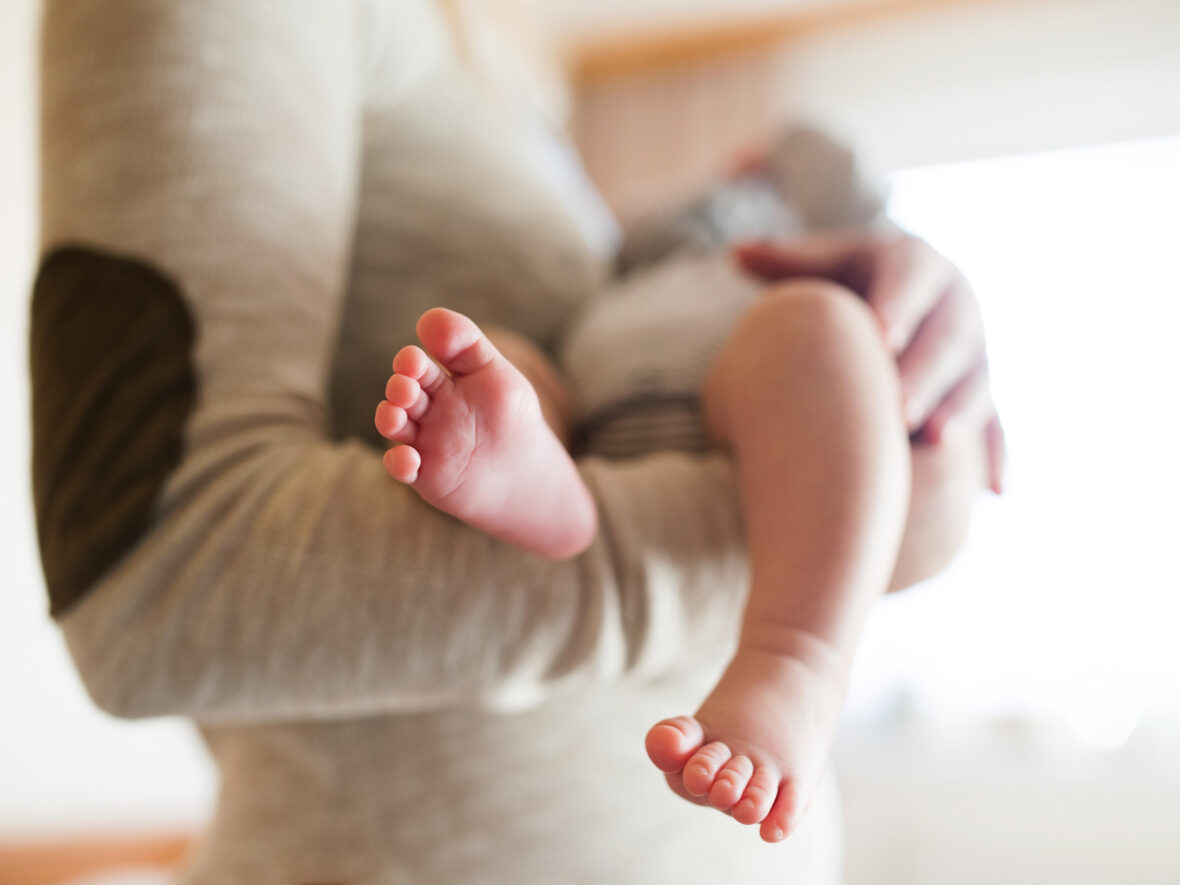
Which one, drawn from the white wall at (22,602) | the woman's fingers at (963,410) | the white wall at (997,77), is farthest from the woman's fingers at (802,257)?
the white wall at (997,77)

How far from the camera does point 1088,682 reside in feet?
7.03

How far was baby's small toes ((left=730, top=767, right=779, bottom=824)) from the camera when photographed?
0.90 ft

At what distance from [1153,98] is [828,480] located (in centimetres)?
309

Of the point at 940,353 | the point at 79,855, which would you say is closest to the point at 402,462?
the point at 940,353

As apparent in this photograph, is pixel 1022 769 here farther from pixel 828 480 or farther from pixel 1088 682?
pixel 828 480

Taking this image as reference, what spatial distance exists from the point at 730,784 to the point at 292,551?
21cm

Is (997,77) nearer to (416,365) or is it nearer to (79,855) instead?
(416,365)

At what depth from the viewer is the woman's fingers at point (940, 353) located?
0.43 m

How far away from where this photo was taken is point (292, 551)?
0.35 meters

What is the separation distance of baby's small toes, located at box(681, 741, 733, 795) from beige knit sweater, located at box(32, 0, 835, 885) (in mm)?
85

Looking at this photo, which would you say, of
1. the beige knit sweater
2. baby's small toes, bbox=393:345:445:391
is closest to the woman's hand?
the beige knit sweater

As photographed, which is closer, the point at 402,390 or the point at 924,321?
the point at 402,390

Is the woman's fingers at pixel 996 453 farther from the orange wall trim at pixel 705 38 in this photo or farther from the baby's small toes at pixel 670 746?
the orange wall trim at pixel 705 38

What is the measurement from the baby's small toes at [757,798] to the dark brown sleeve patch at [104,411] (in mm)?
→ 276
